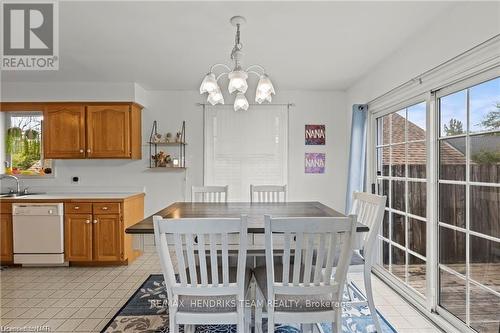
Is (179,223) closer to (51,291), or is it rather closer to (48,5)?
(48,5)

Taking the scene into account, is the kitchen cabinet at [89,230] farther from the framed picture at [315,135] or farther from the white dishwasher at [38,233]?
the framed picture at [315,135]

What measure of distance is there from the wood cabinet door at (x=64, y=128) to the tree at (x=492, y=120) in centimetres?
438

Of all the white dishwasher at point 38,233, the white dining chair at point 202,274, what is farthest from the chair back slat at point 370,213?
the white dishwasher at point 38,233

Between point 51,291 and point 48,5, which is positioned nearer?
point 48,5

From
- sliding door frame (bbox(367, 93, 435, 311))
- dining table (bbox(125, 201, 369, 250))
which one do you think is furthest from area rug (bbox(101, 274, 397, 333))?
dining table (bbox(125, 201, 369, 250))

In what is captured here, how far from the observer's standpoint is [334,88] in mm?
4293

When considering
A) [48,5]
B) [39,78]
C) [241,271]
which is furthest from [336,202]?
[39,78]

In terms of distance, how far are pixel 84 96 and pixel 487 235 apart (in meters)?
4.59

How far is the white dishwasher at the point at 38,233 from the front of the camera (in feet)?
11.9

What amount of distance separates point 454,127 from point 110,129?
3931mm

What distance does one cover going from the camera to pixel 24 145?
14.0ft

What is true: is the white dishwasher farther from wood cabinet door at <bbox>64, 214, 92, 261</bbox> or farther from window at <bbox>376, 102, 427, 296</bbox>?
window at <bbox>376, 102, 427, 296</bbox>

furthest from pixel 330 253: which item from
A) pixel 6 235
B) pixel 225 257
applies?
pixel 6 235

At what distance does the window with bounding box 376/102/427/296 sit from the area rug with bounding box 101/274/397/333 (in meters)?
0.59
